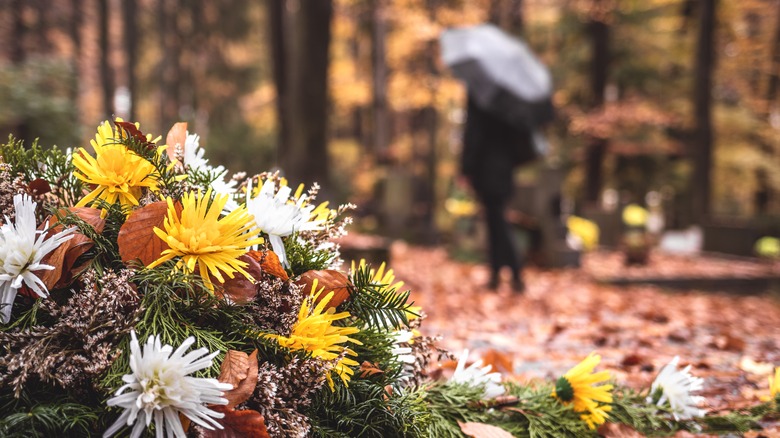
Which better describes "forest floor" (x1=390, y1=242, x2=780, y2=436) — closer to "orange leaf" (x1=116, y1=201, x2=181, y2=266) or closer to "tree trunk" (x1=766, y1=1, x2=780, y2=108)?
"orange leaf" (x1=116, y1=201, x2=181, y2=266)

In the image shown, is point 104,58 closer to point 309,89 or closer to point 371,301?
point 309,89

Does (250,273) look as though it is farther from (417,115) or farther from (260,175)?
(417,115)

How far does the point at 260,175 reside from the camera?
1.69 metres

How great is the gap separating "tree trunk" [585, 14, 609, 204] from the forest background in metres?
0.05

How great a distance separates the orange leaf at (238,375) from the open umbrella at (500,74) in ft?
19.6

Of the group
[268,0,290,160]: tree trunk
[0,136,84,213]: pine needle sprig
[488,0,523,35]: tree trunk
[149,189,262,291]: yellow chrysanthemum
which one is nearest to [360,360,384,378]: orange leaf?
[149,189,262,291]: yellow chrysanthemum

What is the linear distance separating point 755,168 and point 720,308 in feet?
53.1

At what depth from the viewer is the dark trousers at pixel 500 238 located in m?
7.42

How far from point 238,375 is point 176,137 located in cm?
71

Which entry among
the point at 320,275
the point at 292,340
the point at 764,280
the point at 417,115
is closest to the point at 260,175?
the point at 320,275

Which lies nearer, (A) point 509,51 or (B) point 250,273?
(B) point 250,273

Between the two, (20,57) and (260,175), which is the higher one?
(20,57)

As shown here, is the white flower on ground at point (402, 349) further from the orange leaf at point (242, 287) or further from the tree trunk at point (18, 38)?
the tree trunk at point (18, 38)

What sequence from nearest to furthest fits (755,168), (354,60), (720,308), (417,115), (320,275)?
1. (320,275)
2. (720,308)
3. (755,168)
4. (354,60)
5. (417,115)
